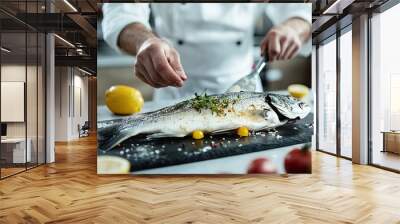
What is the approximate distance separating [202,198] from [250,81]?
2.04 metres

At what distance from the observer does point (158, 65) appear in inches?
218

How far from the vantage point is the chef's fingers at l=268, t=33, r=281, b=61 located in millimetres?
5695

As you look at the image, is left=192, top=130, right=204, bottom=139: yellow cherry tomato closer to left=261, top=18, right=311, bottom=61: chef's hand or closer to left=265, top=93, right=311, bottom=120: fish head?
left=265, top=93, right=311, bottom=120: fish head

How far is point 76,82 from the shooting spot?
1550 centimetres

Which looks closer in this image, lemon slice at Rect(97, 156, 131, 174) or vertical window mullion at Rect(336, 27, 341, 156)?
lemon slice at Rect(97, 156, 131, 174)

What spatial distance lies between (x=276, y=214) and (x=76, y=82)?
43.4 feet

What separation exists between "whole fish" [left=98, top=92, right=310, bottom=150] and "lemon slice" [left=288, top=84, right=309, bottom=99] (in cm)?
9

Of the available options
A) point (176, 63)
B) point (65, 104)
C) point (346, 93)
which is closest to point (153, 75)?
point (176, 63)

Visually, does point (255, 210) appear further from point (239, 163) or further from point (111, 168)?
point (111, 168)

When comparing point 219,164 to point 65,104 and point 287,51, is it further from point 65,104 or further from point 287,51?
point 65,104

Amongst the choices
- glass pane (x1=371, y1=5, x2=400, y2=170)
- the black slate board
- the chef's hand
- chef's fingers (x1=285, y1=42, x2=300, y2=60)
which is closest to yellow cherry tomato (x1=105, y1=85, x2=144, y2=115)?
the black slate board

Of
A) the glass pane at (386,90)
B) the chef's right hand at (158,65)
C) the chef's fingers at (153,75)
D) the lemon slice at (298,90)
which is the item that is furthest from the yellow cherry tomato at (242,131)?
the glass pane at (386,90)

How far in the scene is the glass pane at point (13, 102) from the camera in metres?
5.78

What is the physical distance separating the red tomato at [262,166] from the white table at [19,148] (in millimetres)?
3638
